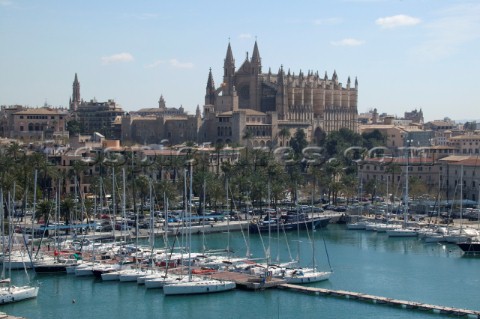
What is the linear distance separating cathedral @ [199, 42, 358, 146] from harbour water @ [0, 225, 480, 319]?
53.4 m

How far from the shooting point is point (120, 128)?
11562 cm

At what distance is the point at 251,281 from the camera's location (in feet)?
A: 141

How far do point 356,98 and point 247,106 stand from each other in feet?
59.1

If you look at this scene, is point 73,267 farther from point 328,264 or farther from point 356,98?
point 356,98

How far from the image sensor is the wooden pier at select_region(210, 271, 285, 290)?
4238 cm

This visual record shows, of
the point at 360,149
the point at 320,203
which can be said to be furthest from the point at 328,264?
the point at 360,149

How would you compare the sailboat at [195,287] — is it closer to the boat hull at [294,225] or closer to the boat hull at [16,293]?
the boat hull at [16,293]

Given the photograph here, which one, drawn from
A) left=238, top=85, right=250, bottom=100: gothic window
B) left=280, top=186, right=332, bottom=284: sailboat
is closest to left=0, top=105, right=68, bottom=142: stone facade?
left=238, top=85, right=250, bottom=100: gothic window

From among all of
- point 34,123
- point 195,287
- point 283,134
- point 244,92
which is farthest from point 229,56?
point 195,287

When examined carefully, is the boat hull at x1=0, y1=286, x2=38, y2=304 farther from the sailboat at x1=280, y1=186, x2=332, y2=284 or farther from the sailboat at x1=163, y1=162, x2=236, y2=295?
the sailboat at x1=280, y1=186, x2=332, y2=284

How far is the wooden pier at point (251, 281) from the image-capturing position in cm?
4238

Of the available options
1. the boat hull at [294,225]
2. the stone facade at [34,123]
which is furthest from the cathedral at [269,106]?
the boat hull at [294,225]

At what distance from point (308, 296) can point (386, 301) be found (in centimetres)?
354

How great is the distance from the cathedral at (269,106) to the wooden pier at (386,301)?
63929 millimetres
